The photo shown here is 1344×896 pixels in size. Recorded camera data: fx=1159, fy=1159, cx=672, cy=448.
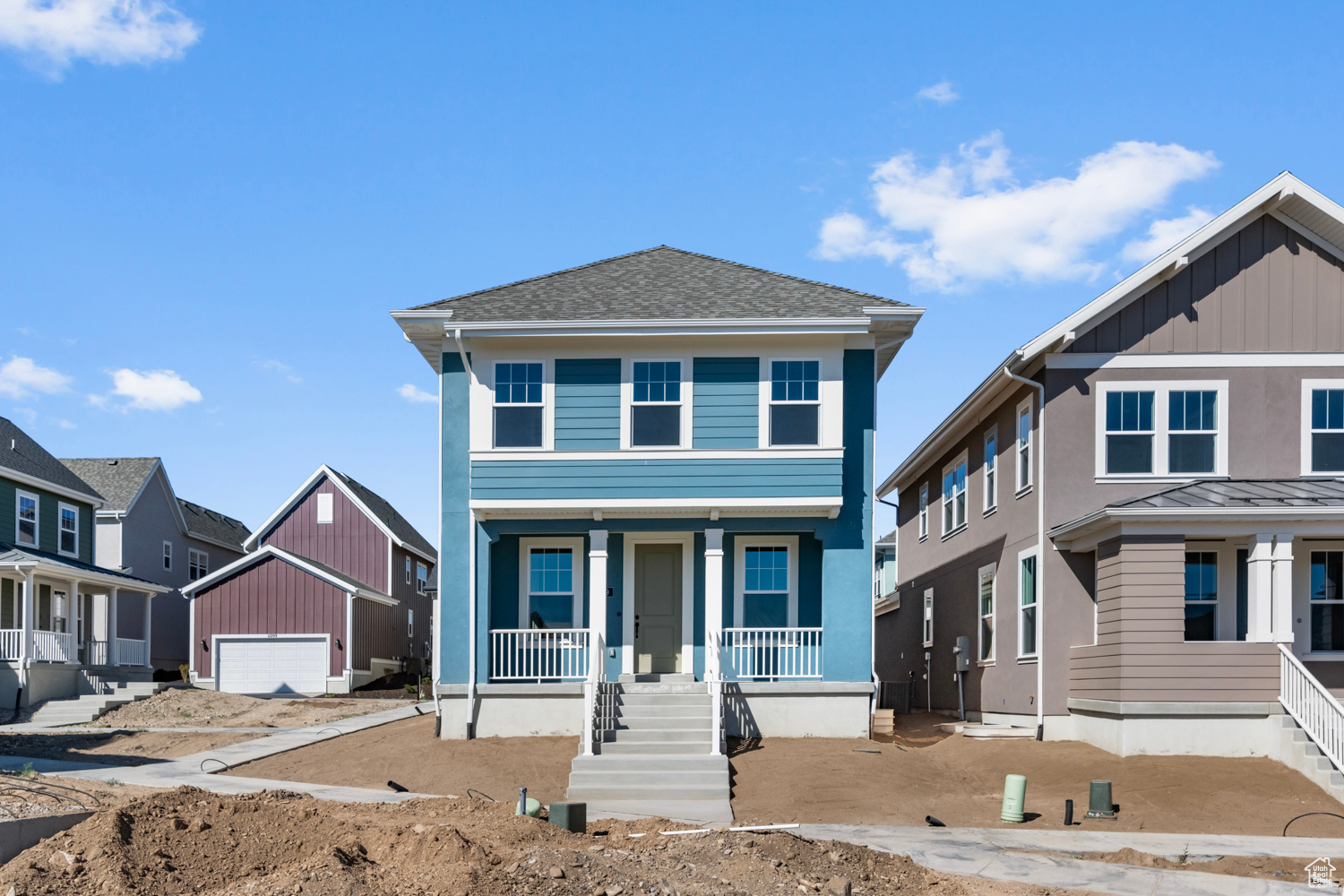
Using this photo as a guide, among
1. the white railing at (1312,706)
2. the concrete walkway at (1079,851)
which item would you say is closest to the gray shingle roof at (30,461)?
the concrete walkway at (1079,851)

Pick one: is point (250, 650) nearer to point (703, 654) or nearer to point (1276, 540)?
point (703, 654)

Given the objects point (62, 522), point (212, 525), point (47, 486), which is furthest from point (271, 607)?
point (212, 525)

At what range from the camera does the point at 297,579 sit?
29781 millimetres

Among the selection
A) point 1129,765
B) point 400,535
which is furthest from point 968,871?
point 400,535

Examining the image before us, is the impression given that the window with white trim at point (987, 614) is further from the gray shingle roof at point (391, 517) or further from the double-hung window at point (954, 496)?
the gray shingle roof at point (391, 517)

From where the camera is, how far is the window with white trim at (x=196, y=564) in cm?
3903

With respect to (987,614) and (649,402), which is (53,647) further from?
(987,614)

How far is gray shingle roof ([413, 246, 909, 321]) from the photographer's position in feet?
58.2

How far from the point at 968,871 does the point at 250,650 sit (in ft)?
78.6

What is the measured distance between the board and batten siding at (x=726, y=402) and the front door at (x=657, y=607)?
2.23m

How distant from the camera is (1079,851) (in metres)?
11.1

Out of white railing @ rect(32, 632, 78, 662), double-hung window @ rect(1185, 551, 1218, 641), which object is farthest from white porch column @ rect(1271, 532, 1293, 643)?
white railing @ rect(32, 632, 78, 662)

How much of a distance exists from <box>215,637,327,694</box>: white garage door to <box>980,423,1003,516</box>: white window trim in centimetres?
1725

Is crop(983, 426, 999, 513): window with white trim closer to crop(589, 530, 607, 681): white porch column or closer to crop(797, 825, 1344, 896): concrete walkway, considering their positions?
crop(589, 530, 607, 681): white porch column
